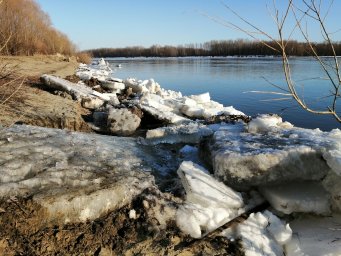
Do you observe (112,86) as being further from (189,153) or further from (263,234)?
(263,234)

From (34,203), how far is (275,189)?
1.85m

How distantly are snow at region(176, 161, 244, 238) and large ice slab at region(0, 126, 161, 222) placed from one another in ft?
1.27

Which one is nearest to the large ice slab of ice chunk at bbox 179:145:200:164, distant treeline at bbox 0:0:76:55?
ice chunk at bbox 179:145:200:164

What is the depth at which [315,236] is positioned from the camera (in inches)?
100

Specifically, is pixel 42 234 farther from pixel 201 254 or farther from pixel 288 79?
pixel 288 79

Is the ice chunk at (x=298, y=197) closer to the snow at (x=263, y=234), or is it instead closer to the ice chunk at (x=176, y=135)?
the snow at (x=263, y=234)

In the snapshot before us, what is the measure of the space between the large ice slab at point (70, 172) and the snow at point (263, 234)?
2.87ft

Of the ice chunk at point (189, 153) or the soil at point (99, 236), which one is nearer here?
the soil at point (99, 236)

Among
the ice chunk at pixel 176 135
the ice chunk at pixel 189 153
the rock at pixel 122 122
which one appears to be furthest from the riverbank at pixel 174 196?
the rock at pixel 122 122

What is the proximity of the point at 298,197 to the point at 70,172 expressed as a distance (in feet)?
6.00

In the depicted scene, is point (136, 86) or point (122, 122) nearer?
point (122, 122)

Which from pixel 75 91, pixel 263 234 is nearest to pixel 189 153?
pixel 263 234

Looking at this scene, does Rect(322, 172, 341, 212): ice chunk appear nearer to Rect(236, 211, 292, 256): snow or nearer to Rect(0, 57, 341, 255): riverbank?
Rect(0, 57, 341, 255): riverbank

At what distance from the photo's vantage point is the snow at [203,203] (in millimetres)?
2600
